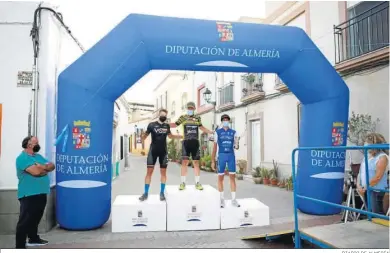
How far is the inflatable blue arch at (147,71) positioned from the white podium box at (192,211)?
128 cm

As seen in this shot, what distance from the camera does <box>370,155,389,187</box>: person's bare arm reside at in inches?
196

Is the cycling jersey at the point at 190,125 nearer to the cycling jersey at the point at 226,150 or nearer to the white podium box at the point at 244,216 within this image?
the cycling jersey at the point at 226,150

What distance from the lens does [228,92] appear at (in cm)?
1684

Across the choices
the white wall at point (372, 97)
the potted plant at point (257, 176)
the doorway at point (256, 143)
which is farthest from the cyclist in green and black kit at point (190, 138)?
the doorway at point (256, 143)

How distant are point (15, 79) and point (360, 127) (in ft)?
25.4

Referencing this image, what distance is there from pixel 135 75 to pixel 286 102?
6.95m

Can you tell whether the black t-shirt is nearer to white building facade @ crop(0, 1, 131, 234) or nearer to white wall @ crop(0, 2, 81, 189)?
white building facade @ crop(0, 1, 131, 234)

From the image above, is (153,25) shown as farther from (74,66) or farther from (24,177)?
(24,177)

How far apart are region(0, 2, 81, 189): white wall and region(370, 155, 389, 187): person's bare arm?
5729 mm

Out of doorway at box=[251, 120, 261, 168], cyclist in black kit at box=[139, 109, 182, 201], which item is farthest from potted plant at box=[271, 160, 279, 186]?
cyclist in black kit at box=[139, 109, 182, 201]

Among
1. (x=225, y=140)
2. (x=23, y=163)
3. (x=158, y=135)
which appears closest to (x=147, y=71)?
(x=158, y=135)

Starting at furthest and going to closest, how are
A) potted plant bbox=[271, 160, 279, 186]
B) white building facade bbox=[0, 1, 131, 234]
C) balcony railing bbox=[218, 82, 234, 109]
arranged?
balcony railing bbox=[218, 82, 234, 109]
potted plant bbox=[271, 160, 279, 186]
white building facade bbox=[0, 1, 131, 234]

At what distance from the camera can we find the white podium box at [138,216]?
593 cm

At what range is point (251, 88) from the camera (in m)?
14.2
